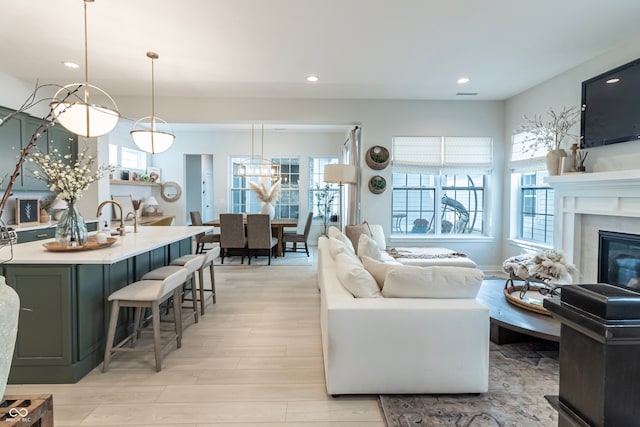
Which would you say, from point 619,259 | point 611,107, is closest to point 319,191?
point 611,107

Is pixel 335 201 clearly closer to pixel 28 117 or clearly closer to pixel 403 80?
pixel 403 80

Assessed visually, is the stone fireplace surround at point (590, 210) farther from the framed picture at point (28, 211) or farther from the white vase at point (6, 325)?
the framed picture at point (28, 211)

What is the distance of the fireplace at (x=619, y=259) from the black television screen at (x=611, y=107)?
103 centimetres

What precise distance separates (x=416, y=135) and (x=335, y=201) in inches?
134

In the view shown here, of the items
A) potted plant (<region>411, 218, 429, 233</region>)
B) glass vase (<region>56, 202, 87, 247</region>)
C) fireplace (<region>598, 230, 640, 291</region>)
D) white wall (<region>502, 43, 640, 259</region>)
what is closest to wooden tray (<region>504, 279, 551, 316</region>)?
fireplace (<region>598, 230, 640, 291</region>)

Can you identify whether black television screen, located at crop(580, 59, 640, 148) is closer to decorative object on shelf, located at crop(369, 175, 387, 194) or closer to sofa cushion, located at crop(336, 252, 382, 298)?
decorative object on shelf, located at crop(369, 175, 387, 194)

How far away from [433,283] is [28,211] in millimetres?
5399

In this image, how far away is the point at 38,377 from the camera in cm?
232

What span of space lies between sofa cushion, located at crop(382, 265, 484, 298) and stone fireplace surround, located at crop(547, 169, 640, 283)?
2143 millimetres

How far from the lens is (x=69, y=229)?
8.68 feet

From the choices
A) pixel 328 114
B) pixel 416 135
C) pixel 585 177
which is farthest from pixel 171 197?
pixel 585 177

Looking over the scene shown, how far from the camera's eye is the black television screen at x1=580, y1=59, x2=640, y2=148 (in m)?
3.27

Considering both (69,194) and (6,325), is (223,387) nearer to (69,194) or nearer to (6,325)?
(6,325)

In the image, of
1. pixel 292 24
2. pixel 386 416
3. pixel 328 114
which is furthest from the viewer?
pixel 328 114
